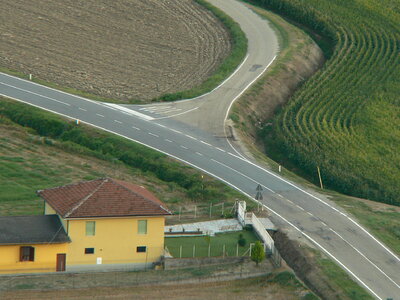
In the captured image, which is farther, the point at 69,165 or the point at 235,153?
the point at 235,153

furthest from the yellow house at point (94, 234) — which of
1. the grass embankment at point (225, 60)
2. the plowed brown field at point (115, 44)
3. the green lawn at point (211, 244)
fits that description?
the plowed brown field at point (115, 44)

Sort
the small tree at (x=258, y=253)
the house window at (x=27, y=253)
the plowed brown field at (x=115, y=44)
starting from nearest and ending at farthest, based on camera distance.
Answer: the house window at (x=27, y=253) → the small tree at (x=258, y=253) → the plowed brown field at (x=115, y=44)

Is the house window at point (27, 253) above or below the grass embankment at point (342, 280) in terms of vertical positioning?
above

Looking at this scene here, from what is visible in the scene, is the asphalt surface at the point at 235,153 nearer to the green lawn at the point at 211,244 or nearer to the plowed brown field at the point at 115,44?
the green lawn at the point at 211,244

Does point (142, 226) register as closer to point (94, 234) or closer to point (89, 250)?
point (94, 234)

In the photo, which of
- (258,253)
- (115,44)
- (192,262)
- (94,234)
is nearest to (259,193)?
(258,253)

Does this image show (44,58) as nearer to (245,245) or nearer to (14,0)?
(14,0)
